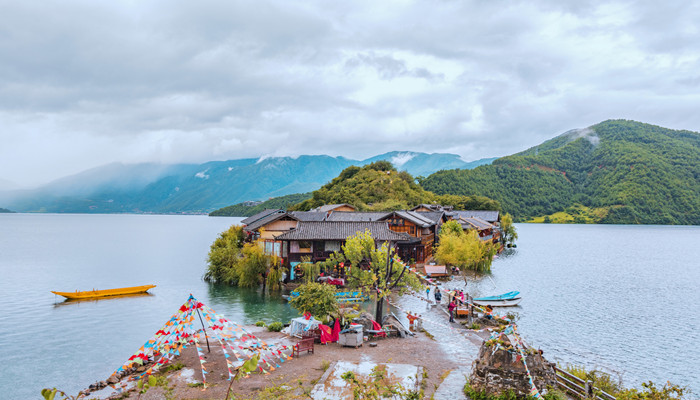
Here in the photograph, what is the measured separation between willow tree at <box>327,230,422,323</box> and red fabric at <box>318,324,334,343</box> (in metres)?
4.69

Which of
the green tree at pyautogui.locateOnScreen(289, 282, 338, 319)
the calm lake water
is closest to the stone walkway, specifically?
the green tree at pyautogui.locateOnScreen(289, 282, 338, 319)

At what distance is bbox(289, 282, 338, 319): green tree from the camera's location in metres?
25.8

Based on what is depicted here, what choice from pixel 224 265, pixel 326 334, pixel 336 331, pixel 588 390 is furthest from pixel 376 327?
pixel 224 265

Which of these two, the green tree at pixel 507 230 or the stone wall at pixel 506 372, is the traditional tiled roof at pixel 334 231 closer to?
the stone wall at pixel 506 372

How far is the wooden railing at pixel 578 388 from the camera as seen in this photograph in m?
17.2

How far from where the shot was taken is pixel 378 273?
3288 cm

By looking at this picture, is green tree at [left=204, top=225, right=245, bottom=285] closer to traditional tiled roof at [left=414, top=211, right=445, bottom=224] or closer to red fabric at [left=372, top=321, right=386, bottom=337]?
red fabric at [left=372, top=321, right=386, bottom=337]

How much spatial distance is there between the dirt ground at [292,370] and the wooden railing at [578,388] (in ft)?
16.3

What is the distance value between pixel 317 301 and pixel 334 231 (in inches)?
1012

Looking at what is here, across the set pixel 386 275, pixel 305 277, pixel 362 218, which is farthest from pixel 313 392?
pixel 362 218

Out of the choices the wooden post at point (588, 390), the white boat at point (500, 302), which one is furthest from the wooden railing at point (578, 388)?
the white boat at point (500, 302)

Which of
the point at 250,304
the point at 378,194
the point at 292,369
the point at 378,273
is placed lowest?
the point at 250,304

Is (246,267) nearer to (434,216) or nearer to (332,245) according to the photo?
(332,245)

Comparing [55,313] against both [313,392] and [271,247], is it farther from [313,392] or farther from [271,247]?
[313,392]
